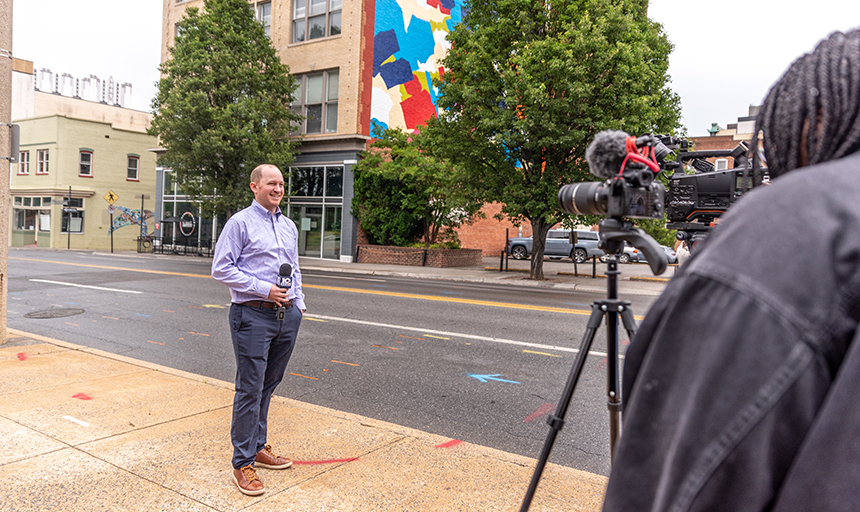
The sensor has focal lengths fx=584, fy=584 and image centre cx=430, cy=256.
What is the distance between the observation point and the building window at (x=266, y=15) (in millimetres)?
29248

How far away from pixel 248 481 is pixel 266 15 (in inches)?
1190

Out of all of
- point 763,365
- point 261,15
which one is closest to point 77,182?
point 261,15

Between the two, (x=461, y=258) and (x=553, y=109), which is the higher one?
(x=553, y=109)

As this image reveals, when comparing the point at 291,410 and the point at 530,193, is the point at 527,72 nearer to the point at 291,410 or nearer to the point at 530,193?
the point at 530,193

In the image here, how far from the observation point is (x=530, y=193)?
1773 centimetres

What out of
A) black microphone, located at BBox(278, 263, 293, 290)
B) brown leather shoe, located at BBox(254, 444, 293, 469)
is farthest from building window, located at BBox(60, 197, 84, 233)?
black microphone, located at BBox(278, 263, 293, 290)

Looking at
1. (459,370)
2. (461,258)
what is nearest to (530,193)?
(461,258)

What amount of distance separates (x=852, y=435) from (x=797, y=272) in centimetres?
24

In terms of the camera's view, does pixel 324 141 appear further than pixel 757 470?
Yes

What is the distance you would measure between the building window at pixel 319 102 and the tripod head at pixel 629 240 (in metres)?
26.1

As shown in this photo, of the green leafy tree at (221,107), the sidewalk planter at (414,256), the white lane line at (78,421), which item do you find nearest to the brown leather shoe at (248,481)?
the white lane line at (78,421)

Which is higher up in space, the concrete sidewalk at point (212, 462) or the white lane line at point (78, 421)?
the concrete sidewalk at point (212, 462)

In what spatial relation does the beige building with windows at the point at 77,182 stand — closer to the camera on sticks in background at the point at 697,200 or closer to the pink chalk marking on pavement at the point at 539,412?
the pink chalk marking on pavement at the point at 539,412

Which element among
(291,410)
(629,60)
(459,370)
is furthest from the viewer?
(629,60)
